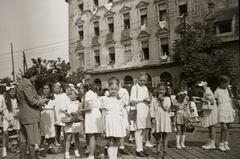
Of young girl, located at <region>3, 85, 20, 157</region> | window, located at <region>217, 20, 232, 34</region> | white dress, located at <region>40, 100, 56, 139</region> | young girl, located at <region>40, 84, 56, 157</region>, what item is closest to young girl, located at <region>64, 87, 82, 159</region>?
young girl, located at <region>40, 84, 56, 157</region>

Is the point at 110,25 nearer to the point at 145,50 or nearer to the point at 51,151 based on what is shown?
the point at 145,50

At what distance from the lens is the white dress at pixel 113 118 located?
405 cm

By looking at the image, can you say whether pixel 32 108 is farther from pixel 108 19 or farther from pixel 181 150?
pixel 108 19

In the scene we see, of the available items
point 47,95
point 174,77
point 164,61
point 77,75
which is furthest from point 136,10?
point 47,95

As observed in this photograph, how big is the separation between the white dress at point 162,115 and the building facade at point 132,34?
27.9ft

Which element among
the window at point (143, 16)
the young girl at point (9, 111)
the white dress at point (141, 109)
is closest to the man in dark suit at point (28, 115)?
the young girl at point (9, 111)

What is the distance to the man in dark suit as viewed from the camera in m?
4.04

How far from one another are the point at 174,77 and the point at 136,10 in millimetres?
5199

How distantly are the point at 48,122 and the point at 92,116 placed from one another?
1.66 metres

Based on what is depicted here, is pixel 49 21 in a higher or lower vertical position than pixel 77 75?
higher

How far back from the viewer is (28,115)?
406 centimetres

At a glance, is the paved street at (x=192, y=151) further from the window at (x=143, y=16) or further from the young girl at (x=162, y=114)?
the window at (x=143, y=16)

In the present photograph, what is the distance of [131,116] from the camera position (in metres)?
5.59

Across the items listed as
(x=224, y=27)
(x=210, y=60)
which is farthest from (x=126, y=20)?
(x=224, y=27)
